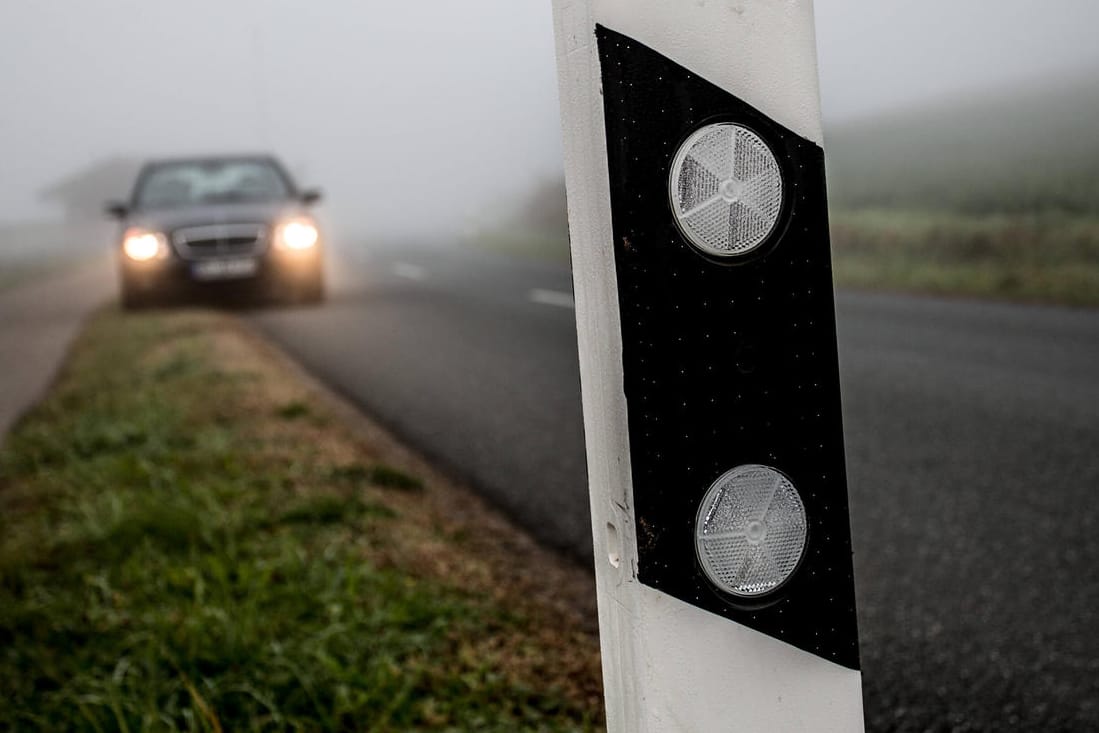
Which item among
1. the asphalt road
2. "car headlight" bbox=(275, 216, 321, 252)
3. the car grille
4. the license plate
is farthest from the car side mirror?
the asphalt road

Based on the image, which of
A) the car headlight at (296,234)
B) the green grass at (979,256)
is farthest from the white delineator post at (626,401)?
the car headlight at (296,234)

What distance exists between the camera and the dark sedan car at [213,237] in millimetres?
9727

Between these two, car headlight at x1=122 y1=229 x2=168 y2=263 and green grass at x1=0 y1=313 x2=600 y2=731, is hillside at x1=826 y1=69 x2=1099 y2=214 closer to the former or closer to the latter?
car headlight at x1=122 y1=229 x2=168 y2=263

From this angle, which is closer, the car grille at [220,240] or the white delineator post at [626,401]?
the white delineator post at [626,401]

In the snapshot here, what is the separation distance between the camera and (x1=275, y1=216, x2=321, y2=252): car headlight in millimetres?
9953

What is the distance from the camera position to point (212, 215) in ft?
32.5

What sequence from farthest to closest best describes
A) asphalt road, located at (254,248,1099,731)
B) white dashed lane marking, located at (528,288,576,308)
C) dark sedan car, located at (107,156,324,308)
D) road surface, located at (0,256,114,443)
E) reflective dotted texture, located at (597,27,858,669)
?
1. dark sedan car, located at (107,156,324,308)
2. white dashed lane marking, located at (528,288,576,308)
3. road surface, located at (0,256,114,443)
4. asphalt road, located at (254,248,1099,731)
5. reflective dotted texture, located at (597,27,858,669)

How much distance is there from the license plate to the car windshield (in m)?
0.69

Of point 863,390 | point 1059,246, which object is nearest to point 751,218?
point 863,390

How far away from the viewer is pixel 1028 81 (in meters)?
37.2

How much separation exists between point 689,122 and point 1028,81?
41.3 m

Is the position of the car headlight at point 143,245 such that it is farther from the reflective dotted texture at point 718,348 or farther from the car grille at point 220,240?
the reflective dotted texture at point 718,348

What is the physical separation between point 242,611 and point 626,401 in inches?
66.6

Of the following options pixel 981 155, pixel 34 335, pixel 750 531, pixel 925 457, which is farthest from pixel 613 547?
pixel 981 155
